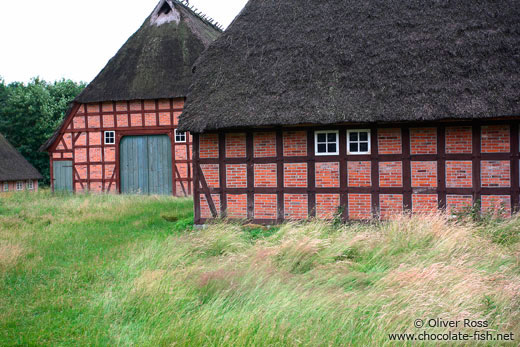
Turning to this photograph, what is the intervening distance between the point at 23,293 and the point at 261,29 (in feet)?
27.2

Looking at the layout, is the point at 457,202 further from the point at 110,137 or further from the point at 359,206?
the point at 110,137

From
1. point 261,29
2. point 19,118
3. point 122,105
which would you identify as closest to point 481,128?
point 261,29

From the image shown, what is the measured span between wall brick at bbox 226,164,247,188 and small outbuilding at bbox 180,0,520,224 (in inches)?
0.9

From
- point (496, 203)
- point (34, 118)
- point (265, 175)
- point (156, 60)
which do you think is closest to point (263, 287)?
point (265, 175)

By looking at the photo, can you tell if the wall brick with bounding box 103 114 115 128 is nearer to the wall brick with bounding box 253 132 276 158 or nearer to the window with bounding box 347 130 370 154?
the wall brick with bounding box 253 132 276 158

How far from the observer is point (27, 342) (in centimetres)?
450

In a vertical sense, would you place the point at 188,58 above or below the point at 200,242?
above

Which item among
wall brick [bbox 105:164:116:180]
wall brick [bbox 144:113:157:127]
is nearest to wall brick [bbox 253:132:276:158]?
wall brick [bbox 144:113:157:127]

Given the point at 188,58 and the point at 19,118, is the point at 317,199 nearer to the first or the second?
the point at 188,58

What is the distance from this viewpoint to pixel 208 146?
1075cm

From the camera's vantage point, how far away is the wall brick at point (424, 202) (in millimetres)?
9531

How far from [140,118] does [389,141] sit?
440 inches

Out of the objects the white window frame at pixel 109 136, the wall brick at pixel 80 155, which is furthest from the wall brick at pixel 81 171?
the white window frame at pixel 109 136

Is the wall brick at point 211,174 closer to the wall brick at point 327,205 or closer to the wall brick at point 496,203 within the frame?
the wall brick at point 327,205
